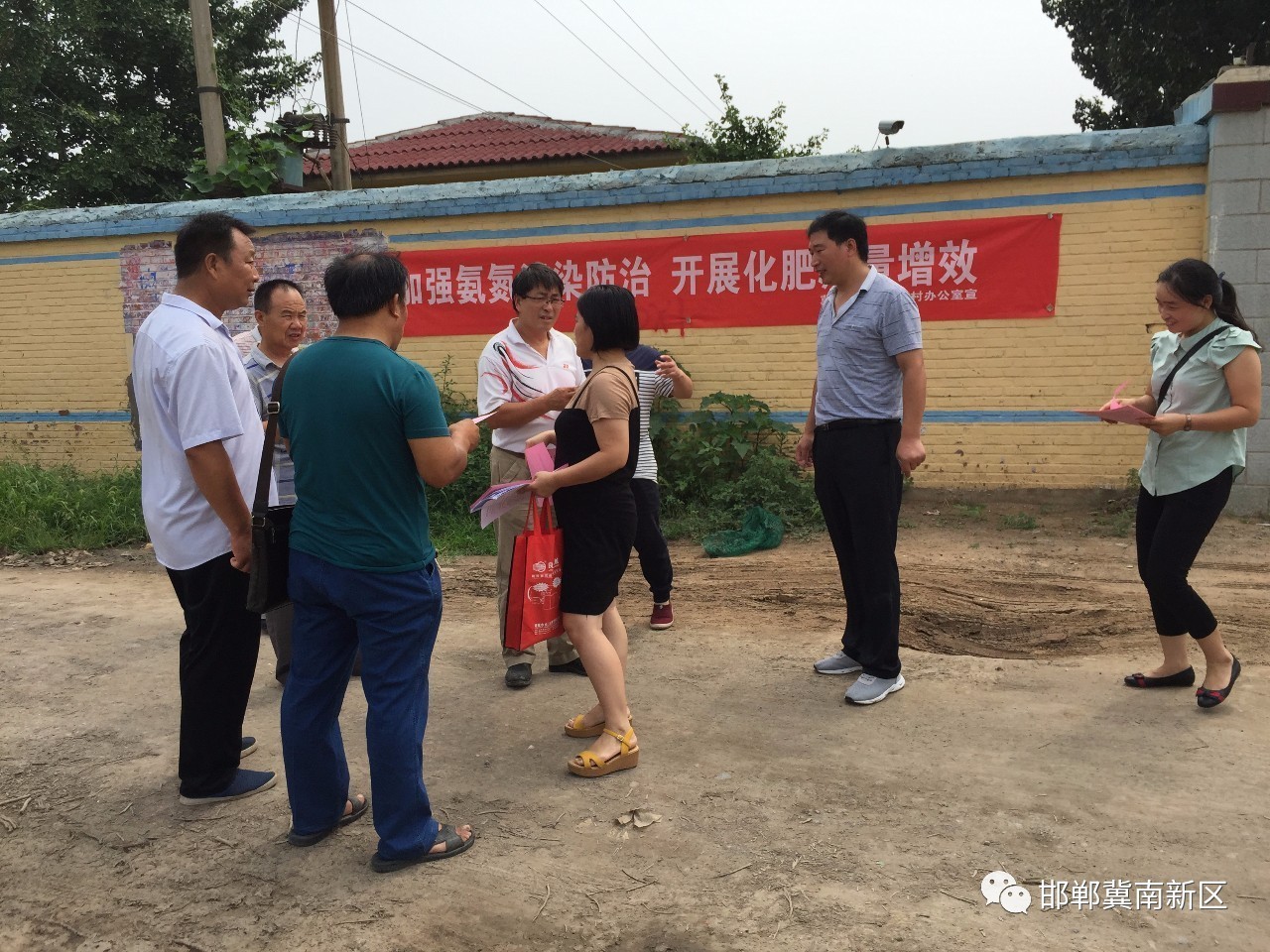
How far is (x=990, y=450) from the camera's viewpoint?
7.09 metres

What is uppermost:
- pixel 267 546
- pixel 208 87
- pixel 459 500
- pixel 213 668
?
pixel 208 87

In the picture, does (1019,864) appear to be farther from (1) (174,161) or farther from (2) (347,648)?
(1) (174,161)

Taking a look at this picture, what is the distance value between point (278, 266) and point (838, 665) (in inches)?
260

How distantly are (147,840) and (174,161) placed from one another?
14902mm

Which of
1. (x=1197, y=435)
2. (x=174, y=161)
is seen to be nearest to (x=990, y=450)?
(x=1197, y=435)

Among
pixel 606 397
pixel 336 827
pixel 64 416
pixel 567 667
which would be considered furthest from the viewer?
pixel 64 416

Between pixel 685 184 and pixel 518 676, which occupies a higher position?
pixel 685 184

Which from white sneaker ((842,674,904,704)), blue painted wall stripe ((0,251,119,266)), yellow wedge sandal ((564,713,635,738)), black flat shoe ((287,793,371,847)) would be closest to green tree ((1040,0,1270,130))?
white sneaker ((842,674,904,704))

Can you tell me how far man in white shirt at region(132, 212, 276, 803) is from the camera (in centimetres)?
280

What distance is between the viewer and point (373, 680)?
8.67 ft

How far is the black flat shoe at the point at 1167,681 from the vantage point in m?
3.75

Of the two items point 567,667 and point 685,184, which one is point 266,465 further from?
point 685,184

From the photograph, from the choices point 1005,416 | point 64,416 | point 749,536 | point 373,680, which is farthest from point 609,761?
point 64,416

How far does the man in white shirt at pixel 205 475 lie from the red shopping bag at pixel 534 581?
0.83 meters
